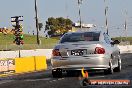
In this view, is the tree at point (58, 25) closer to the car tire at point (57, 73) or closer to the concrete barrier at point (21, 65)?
the concrete barrier at point (21, 65)

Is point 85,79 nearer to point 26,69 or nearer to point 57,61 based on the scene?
point 57,61

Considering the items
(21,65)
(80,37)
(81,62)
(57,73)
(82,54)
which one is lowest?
(21,65)

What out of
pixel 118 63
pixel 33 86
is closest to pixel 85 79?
pixel 33 86

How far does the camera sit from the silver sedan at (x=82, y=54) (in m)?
14.4

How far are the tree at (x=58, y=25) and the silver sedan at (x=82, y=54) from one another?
151349 mm

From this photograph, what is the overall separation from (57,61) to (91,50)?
3.64 feet

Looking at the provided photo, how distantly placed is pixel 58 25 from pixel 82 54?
503 feet

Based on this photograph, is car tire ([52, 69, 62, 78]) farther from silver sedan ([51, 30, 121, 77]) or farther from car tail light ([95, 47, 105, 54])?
car tail light ([95, 47, 105, 54])

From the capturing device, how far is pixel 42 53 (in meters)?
50.5

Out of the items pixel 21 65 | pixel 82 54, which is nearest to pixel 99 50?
pixel 82 54

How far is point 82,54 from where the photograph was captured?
14.4m

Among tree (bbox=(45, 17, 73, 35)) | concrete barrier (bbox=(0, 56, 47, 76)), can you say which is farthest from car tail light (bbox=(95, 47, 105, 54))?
tree (bbox=(45, 17, 73, 35))

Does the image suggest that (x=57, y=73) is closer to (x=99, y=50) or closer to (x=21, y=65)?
(x=99, y=50)

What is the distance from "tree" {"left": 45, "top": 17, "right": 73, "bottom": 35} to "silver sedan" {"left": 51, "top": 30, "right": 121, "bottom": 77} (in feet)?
497
